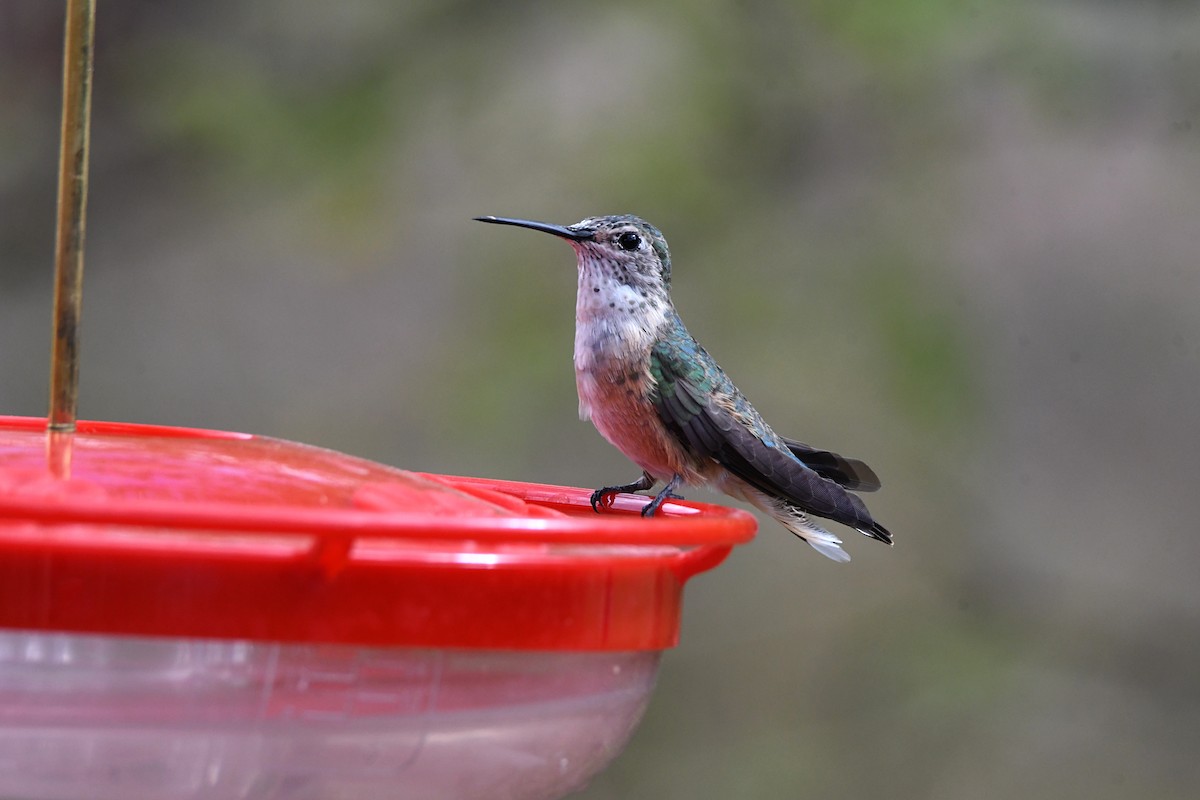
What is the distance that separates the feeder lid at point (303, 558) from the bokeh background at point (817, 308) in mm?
3503

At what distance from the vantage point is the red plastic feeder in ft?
3.66

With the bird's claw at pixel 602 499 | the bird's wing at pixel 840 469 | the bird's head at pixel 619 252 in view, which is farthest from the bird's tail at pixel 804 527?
the bird's claw at pixel 602 499

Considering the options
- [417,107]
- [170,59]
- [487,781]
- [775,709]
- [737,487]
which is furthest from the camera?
[775,709]

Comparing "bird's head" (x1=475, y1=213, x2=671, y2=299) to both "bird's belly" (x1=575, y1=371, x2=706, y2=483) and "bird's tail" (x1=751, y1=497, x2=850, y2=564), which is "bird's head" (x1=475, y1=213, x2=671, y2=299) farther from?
"bird's tail" (x1=751, y1=497, x2=850, y2=564)

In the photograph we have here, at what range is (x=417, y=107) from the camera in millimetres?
5152

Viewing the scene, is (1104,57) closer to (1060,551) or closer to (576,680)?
(1060,551)

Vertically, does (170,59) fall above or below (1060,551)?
above

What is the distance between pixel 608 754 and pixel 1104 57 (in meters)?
4.53

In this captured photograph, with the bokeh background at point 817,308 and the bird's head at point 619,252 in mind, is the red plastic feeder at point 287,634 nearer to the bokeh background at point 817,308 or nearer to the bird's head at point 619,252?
the bird's head at point 619,252

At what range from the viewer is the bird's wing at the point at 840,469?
3.34 m

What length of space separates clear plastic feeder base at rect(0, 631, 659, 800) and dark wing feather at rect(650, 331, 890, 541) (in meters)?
1.71

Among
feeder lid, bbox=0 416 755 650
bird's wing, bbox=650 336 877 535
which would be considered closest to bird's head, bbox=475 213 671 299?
bird's wing, bbox=650 336 877 535

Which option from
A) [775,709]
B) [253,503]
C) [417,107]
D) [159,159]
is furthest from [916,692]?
[253,503]

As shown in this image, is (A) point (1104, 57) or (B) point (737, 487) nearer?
(B) point (737, 487)
